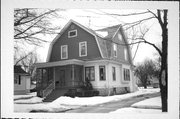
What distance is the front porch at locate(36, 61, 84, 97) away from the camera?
384 cm

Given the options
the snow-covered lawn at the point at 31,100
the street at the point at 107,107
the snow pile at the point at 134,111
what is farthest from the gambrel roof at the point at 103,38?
the snow pile at the point at 134,111

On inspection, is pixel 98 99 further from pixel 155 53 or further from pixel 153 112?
pixel 155 53

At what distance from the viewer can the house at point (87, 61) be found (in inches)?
152

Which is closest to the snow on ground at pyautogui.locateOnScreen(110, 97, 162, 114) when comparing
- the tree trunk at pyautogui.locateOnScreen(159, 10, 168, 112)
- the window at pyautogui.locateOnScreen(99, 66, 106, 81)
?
the tree trunk at pyautogui.locateOnScreen(159, 10, 168, 112)

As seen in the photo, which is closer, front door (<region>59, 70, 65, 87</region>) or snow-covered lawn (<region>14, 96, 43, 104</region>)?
snow-covered lawn (<region>14, 96, 43, 104</region>)

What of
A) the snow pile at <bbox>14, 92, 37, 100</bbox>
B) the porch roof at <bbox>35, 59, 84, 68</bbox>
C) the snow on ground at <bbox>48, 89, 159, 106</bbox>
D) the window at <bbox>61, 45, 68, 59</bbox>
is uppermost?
the window at <bbox>61, 45, 68, 59</bbox>

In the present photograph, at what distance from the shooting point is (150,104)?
12.4ft

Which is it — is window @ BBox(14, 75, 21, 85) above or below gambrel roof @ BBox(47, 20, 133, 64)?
below

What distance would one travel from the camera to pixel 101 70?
3.86 metres

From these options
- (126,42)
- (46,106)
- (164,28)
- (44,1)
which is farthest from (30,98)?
(164,28)

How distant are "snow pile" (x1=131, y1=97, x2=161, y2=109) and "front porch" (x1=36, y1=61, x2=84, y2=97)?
100 cm

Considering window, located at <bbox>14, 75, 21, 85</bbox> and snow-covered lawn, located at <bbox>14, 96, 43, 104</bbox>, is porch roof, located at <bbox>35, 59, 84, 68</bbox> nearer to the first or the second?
window, located at <bbox>14, 75, 21, 85</bbox>

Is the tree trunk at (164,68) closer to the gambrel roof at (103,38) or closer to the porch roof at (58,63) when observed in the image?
the gambrel roof at (103,38)

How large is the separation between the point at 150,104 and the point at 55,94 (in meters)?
1.55
